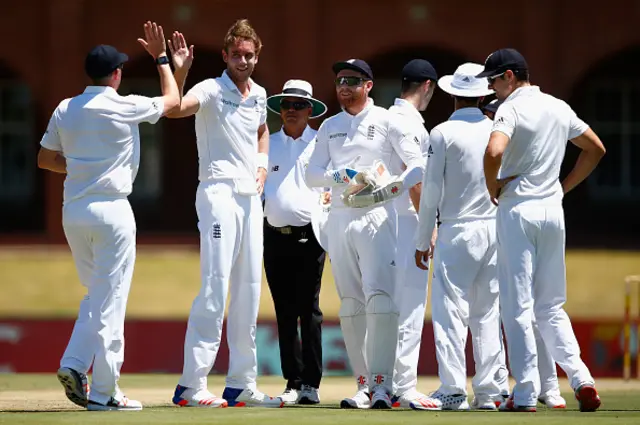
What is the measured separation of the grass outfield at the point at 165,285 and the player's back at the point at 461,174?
31.5ft

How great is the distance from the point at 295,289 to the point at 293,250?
0.28 meters

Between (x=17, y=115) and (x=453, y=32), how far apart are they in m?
8.11

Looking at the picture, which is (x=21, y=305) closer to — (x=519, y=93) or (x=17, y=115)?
(x=17, y=115)

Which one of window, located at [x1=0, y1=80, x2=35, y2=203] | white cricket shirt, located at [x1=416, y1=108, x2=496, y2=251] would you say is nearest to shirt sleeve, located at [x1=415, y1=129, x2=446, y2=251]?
white cricket shirt, located at [x1=416, y1=108, x2=496, y2=251]

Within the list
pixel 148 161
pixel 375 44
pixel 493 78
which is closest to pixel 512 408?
pixel 493 78

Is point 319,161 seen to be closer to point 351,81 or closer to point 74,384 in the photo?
point 351,81

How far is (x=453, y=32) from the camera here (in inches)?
977

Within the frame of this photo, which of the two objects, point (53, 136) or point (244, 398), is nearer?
point (53, 136)

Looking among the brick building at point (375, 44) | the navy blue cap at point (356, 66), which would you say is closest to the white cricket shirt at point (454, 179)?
the navy blue cap at point (356, 66)

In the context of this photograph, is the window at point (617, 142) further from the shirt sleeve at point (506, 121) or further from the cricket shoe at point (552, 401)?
the shirt sleeve at point (506, 121)

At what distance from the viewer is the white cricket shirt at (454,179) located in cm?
936

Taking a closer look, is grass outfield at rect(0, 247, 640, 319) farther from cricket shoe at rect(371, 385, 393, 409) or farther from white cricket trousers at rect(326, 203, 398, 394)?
cricket shoe at rect(371, 385, 393, 409)

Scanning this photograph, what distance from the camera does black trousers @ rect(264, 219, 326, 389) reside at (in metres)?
10.4

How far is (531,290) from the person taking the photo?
919 cm
